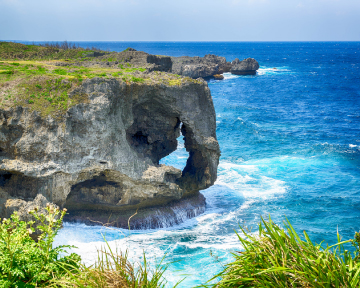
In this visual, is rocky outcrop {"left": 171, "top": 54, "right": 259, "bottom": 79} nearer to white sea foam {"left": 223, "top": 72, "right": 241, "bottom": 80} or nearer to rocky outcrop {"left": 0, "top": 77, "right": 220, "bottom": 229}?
white sea foam {"left": 223, "top": 72, "right": 241, "bottom": 80}

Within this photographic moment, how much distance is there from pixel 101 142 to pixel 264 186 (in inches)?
628

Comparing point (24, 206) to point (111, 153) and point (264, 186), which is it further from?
point (264, 186)

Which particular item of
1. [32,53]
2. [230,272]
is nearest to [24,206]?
[230,272]

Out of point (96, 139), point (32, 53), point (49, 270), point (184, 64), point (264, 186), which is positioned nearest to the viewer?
point (49, 270)

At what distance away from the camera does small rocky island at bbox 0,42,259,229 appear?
19516mm

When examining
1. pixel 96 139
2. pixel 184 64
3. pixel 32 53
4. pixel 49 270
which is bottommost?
pixel 49 270

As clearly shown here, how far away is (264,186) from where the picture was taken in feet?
98.9

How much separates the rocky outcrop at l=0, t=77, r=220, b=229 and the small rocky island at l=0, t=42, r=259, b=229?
0.19 feet

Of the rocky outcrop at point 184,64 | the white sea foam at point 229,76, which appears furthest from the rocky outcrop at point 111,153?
the white sea foam at point 229,76

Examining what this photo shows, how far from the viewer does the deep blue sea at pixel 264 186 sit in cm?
2042

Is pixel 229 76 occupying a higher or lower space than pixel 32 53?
lower

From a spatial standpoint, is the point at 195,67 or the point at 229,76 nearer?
the point at 195,67

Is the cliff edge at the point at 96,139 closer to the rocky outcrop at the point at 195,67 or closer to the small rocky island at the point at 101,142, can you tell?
the small rocky island at the point at 101,142

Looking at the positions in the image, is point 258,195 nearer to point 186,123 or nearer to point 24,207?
point 186,123
